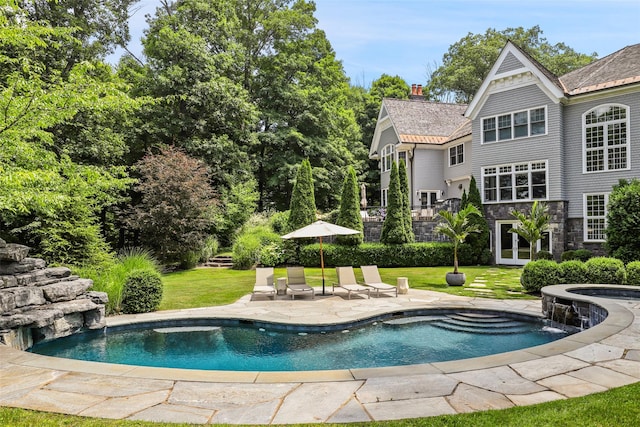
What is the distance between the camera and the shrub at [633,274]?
11438 mm

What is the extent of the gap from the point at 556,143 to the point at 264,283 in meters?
15.1

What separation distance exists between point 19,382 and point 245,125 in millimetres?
24089

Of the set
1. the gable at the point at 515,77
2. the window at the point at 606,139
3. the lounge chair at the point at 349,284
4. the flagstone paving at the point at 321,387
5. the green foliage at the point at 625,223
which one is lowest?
the lounge chair at the point at 349,284

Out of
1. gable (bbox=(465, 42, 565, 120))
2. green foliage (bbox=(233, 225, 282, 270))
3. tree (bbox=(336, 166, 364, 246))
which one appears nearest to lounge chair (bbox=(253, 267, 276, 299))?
green foliage (bbox=(233, 225, 282, 270))

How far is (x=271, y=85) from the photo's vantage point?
31359mm

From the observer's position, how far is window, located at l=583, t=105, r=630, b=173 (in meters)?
17.8

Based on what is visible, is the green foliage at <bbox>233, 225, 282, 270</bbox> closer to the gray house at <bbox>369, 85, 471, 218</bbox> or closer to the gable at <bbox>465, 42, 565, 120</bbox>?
the gray house at <bbox>369, 85, 471, 218</bbox>

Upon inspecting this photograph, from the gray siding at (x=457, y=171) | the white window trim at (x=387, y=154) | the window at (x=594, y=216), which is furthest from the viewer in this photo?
the white window trim at (x=387, y=154)

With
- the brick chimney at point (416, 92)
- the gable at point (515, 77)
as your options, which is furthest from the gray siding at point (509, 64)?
the brick chimney at point (416, 92)

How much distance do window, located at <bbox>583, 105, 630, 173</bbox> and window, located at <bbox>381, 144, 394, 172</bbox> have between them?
12.2 m

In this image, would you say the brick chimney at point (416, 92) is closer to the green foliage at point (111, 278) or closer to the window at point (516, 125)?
the window at point (516, 125)

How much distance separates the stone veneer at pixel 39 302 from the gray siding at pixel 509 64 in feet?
66.1

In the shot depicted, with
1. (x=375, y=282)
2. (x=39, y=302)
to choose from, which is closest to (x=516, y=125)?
(x=375, y=282)

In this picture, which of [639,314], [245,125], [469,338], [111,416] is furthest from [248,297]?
[245,125]
